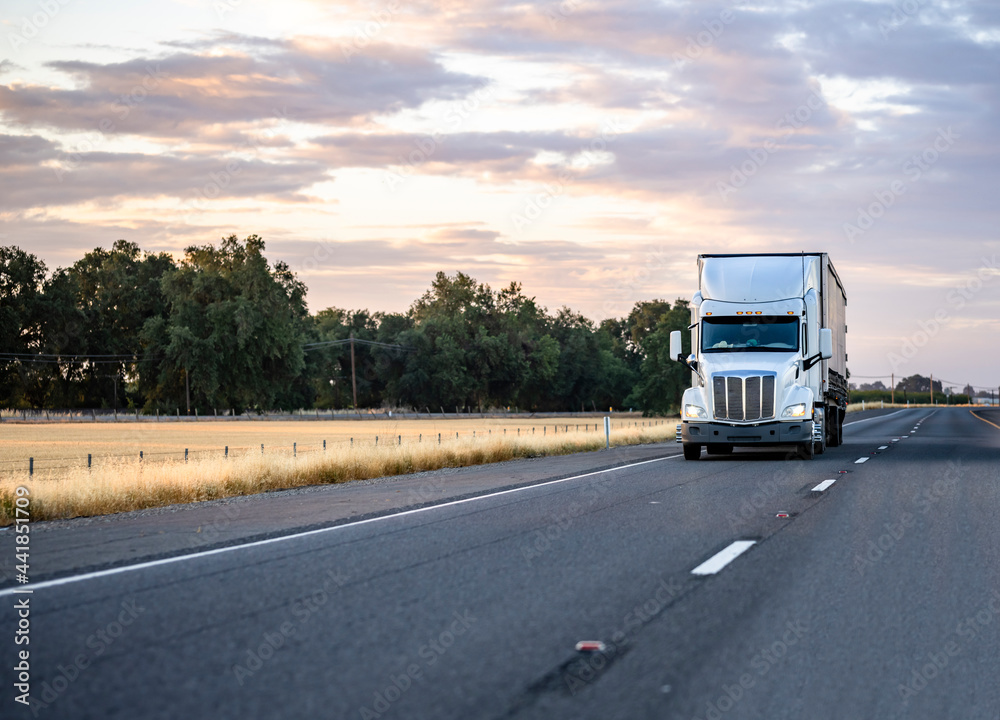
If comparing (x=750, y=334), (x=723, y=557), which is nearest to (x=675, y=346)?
(x=750, y=334)

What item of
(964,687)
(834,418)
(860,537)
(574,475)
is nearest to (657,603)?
(964,687)

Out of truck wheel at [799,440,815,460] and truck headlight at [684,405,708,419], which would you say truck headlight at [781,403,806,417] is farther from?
truck headlight at [684,405,708,419]

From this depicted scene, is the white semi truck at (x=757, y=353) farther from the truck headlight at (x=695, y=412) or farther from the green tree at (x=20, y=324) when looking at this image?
the green tree at (x=20, y=324)

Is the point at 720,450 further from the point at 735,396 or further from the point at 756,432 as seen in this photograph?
the point at 735,396

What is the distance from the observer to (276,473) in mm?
18609

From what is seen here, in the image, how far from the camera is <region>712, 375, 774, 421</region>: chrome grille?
21484 millimetres

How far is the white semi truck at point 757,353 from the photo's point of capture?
2167cm

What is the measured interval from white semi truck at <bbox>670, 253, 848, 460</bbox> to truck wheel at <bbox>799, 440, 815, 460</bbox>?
28mm

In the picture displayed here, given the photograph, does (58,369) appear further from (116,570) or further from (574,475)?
(116,570)

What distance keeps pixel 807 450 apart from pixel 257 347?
8019 centimetres

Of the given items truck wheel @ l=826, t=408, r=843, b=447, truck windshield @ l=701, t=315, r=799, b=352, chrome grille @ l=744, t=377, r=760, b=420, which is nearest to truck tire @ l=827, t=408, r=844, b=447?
truck wheel @ l=826, t=408, r=843, b=447

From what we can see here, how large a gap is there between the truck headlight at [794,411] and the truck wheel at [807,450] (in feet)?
2.89

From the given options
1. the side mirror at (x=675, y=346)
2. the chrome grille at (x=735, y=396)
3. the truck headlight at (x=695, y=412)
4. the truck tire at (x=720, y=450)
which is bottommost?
the truck tire at (x=720, y=450)

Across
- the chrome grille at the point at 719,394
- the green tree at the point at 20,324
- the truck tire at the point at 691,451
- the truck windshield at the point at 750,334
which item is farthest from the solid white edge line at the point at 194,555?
the green tree at the point at 20,324
